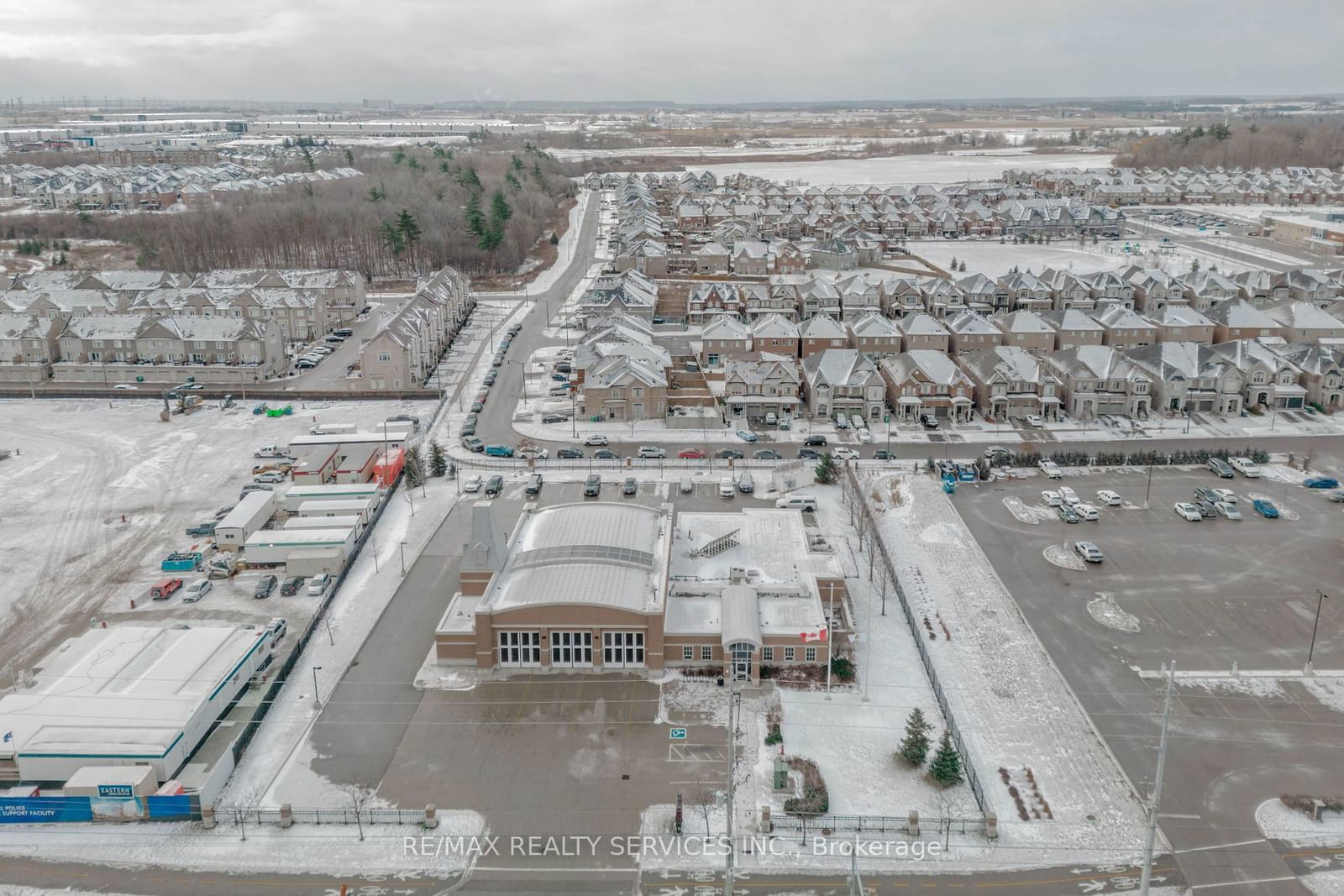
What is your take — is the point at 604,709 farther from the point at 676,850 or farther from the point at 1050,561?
the point at 1050,561

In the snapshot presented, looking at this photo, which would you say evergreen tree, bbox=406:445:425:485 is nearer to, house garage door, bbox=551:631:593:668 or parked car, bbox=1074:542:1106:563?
house garage door, bbox=551:631:593:668

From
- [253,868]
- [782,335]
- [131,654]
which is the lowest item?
[253,868]

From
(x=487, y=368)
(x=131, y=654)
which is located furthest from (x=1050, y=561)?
(x=487, y=368)

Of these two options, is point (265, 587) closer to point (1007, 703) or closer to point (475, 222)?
point (1007, 703)

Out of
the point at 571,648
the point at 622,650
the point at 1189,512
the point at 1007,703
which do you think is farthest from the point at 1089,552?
the point at 571,648

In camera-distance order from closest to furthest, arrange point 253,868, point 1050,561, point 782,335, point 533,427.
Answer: point 253,868 → point 1050,561 → point 533,427 → point 782,335

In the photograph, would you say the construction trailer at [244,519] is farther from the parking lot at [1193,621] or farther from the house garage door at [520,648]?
the parking lot at [1193,621]

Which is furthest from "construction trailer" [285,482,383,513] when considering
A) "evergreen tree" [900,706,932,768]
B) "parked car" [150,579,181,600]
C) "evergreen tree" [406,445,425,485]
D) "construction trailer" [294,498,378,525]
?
"evergreen tree" [900,706,932,768]
